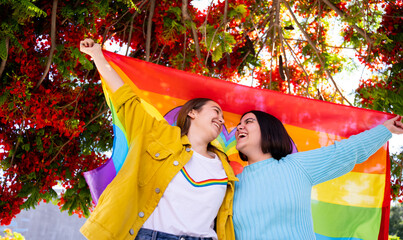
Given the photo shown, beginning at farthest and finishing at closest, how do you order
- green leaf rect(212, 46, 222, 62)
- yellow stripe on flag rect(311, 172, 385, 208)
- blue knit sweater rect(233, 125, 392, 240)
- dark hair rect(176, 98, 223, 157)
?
green leaf rect(212, 46, 222, 62)
yellow stripe on flag rect(311, 172, 385, 208)
dark hair rect(176, 98, 223, 157)
blue knit sweater rect(233, 125, 392, 240)

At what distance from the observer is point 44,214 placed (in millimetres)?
16500

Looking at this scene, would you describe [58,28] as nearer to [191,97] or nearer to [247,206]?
[191,97]

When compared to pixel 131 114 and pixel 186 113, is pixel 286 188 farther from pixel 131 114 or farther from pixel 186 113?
pixel 131 114

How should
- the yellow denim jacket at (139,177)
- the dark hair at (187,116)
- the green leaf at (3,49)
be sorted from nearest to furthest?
the yellow denim jacket at (139,177), the dark hair at (187,116), the green leaf at (3,49)

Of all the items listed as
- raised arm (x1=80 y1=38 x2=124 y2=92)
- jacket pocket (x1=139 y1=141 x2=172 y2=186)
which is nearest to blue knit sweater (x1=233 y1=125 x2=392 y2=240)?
Answer: jacket pocket (x1=139 y1=141 x2=172 y2=186)

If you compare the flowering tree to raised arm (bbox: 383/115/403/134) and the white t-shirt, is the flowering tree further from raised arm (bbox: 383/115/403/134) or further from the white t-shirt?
the white t-shirt

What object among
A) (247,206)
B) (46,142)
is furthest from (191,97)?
(46,142)

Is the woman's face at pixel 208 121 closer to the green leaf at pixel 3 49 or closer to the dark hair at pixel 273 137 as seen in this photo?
the dark hair at pixel 273 137

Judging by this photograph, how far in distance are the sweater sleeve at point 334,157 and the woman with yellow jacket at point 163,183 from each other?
529 millimetres

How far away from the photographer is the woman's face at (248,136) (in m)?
2.89

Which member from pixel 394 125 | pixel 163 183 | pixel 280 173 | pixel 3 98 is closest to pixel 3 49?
pixel 3 98

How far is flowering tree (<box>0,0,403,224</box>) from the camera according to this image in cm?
412

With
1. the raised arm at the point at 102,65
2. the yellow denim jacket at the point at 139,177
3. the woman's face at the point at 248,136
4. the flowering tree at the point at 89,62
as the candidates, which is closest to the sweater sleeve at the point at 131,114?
the yellow denim jacket at the point at 139,177

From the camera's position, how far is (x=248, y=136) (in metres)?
2.92
